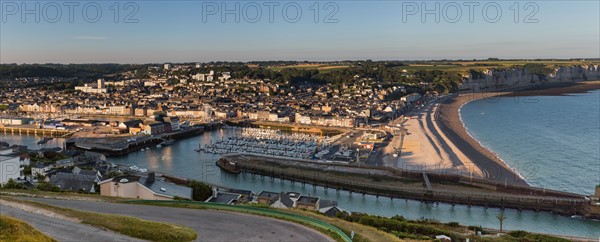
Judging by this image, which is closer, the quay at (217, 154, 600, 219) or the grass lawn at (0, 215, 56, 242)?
the grass lawn at (0, 215, 56, 242)

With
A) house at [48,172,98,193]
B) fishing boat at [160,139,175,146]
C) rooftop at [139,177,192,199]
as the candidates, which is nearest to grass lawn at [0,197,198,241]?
rooftop at [139,177,192,199]

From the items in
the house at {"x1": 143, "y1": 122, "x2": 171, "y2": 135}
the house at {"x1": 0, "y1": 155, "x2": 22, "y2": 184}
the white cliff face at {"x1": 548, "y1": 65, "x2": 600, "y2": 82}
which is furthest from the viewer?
the white cliff face at {"x1": 548, "y1": 65, "x2": 600, "y2": 82}

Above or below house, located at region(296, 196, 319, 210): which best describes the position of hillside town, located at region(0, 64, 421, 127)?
above

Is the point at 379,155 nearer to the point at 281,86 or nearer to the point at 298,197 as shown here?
the point at 298,197

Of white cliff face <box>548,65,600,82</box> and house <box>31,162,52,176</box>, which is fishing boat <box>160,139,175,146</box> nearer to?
house <box>31,162,52,176</box>

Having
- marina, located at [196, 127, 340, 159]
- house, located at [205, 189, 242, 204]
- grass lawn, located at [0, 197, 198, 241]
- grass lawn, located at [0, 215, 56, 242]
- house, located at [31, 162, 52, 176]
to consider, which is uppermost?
grass lawn, located at [0, 215, 56, 242]

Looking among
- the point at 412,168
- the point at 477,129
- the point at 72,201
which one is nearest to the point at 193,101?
the point at 477,129

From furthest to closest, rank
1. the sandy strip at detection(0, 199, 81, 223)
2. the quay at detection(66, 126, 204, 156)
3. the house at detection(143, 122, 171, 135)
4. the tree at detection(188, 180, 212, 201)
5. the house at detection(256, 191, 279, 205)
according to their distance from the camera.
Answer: the house at detection(143, 122, 171, 135)
the quay at detection(66, 126, 204, 156)
the house at detection(256, 191, 279, 205)
the tree at detection(188, 180, 212, 201)
the sandy strip at detection(0, 199, 81, 223)
